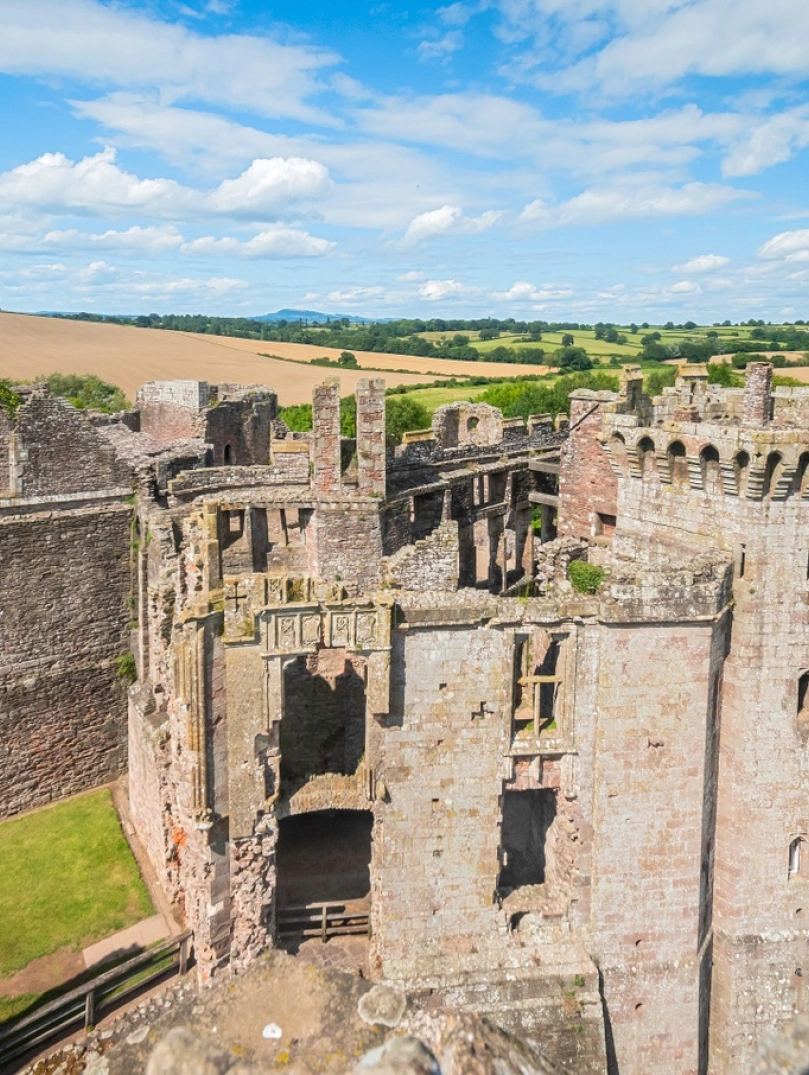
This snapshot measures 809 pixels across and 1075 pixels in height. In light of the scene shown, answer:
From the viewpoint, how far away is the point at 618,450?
49.3 ft

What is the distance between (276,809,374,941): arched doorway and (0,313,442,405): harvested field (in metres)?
56.9

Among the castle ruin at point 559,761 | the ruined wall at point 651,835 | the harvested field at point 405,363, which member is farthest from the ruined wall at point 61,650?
the harvested field at point 405,363

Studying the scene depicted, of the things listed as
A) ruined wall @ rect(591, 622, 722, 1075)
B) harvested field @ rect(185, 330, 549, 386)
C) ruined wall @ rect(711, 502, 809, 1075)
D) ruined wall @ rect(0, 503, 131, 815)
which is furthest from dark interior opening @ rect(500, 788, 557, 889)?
harvested field @ rect(185, 330, 549, 386)

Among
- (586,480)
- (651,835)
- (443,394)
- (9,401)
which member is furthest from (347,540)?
(443,394)

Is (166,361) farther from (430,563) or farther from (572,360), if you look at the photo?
(430,563)

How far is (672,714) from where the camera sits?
13.2 metres

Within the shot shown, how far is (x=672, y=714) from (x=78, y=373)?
70398 mm

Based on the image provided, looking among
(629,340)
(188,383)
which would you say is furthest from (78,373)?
(629,340)

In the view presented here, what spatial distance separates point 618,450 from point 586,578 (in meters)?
2.40

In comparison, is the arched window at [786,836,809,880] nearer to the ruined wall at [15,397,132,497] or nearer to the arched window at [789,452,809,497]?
the arched window at [789,452,809,497]

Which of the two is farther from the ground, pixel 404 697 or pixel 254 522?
pixel 254 522

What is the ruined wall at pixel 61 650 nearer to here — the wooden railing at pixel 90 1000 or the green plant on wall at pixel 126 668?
the green plant on wall at pixel 126 668

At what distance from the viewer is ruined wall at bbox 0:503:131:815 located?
1945 centimetres

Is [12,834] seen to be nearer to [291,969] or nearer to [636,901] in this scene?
[636,901]
